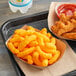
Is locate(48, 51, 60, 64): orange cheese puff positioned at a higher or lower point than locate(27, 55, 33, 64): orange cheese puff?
lower

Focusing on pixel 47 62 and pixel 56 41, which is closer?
pixel 47 62

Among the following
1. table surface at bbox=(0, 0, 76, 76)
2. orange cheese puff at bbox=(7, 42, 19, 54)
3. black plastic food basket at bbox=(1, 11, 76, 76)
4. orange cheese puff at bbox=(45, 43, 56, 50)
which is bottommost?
table surface at bbox=(0, 0, 76, 76)

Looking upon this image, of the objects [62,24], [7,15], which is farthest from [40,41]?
[7,15]

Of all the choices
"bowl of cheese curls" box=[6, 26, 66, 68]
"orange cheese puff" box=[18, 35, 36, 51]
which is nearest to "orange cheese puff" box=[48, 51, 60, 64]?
"bowl of cheese curls" box=[6, 26, 66, 68]

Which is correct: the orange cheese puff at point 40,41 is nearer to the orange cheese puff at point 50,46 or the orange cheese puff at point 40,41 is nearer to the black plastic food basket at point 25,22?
the orange cheese puff at point 50,46

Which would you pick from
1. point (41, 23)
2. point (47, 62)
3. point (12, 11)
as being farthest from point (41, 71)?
point (12, 11)

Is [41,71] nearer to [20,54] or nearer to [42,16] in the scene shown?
[20,54]

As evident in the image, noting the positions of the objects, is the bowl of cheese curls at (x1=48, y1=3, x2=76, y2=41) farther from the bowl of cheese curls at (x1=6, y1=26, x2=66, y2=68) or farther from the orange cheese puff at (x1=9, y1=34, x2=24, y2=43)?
the orange cheese puff at (x1=9, y1=34, x2=24, y2=43)

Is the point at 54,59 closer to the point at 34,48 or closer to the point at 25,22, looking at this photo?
the point at 34,48
